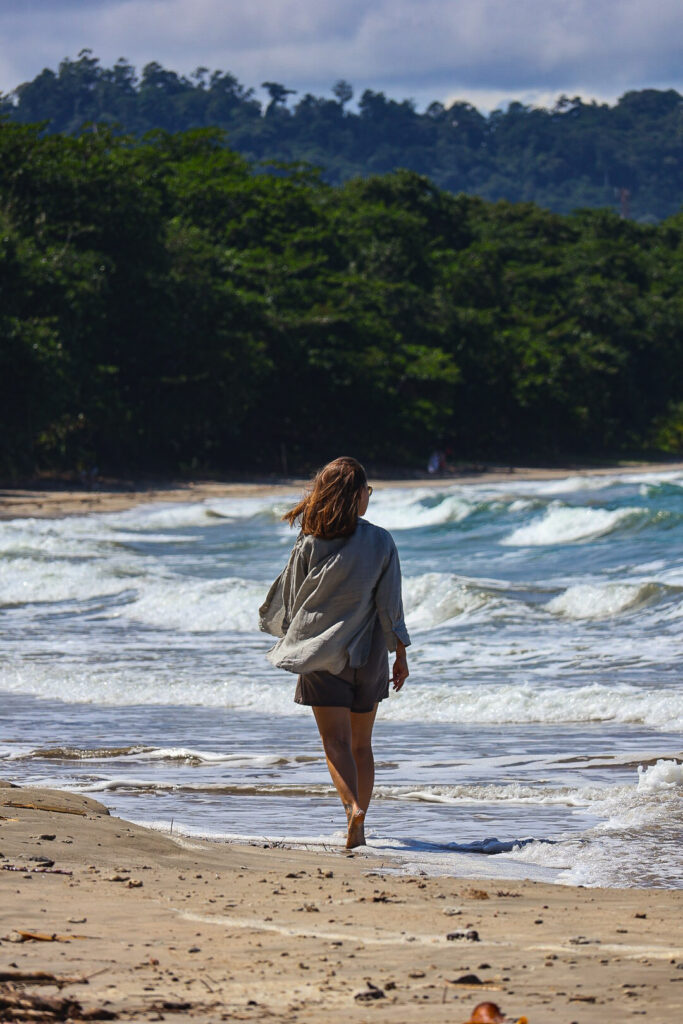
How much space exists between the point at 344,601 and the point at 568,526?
1900 cm

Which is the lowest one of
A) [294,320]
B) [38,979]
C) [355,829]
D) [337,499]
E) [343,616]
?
[355,829]

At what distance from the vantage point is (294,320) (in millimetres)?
41344

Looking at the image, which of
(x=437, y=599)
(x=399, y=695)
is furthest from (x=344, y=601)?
(x=437, y=599)

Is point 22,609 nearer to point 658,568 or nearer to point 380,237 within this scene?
point 658,568

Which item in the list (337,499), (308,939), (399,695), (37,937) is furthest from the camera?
(399,695)

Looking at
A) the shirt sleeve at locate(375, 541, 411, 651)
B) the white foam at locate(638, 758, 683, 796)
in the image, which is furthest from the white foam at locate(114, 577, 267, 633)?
the shirt sleeve at locate(375, 541, 411, 651)

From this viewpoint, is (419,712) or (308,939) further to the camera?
(419,712)

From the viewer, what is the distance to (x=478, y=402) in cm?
4872

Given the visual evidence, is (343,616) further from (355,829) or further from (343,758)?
(355,829)

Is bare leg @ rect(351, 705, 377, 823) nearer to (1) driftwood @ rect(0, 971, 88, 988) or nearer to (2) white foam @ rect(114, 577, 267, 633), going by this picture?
(1) driftwood @ rect(0, 971, 88, 988)

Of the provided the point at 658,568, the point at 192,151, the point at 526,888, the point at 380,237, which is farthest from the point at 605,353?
the point at 526,888

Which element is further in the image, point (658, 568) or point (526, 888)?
point (658, 568)

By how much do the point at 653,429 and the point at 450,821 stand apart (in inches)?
1999

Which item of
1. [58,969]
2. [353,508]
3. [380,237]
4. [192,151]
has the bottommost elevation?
[58,969]
